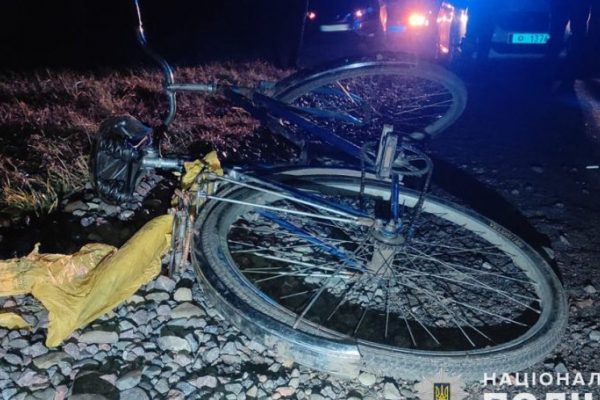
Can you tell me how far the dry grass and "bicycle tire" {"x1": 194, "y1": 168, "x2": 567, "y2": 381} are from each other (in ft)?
5.42

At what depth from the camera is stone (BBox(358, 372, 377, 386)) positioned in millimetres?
2506

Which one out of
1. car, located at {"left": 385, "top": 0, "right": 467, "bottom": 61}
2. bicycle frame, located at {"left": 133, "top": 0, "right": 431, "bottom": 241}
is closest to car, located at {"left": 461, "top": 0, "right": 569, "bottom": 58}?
car, located at {"left": 385, "top": 0, "right": 467, "bottom": 61}

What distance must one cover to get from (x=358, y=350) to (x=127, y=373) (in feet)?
3.85

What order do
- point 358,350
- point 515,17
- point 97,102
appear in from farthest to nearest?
point 515,17, point 97,102, point 358,350

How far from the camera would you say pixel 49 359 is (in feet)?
7.64

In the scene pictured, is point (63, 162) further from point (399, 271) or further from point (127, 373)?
point (399, 271)

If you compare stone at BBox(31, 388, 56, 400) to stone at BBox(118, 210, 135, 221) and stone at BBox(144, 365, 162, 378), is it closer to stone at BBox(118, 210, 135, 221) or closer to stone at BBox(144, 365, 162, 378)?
stone at BBox(144, 365, 162, 378)

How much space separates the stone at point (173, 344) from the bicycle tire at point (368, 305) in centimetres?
33

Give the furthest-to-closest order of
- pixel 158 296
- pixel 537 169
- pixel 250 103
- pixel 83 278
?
pixel 537 169
pixel 250 103
pixel 158 296
pixel 83 278

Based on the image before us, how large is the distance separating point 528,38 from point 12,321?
32.1ft

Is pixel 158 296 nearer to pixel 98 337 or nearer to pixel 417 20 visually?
pixel 98 337

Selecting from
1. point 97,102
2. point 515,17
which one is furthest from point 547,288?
point 515,17

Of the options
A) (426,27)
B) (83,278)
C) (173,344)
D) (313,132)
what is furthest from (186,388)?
(426,27)

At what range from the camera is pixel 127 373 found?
2320 mm
